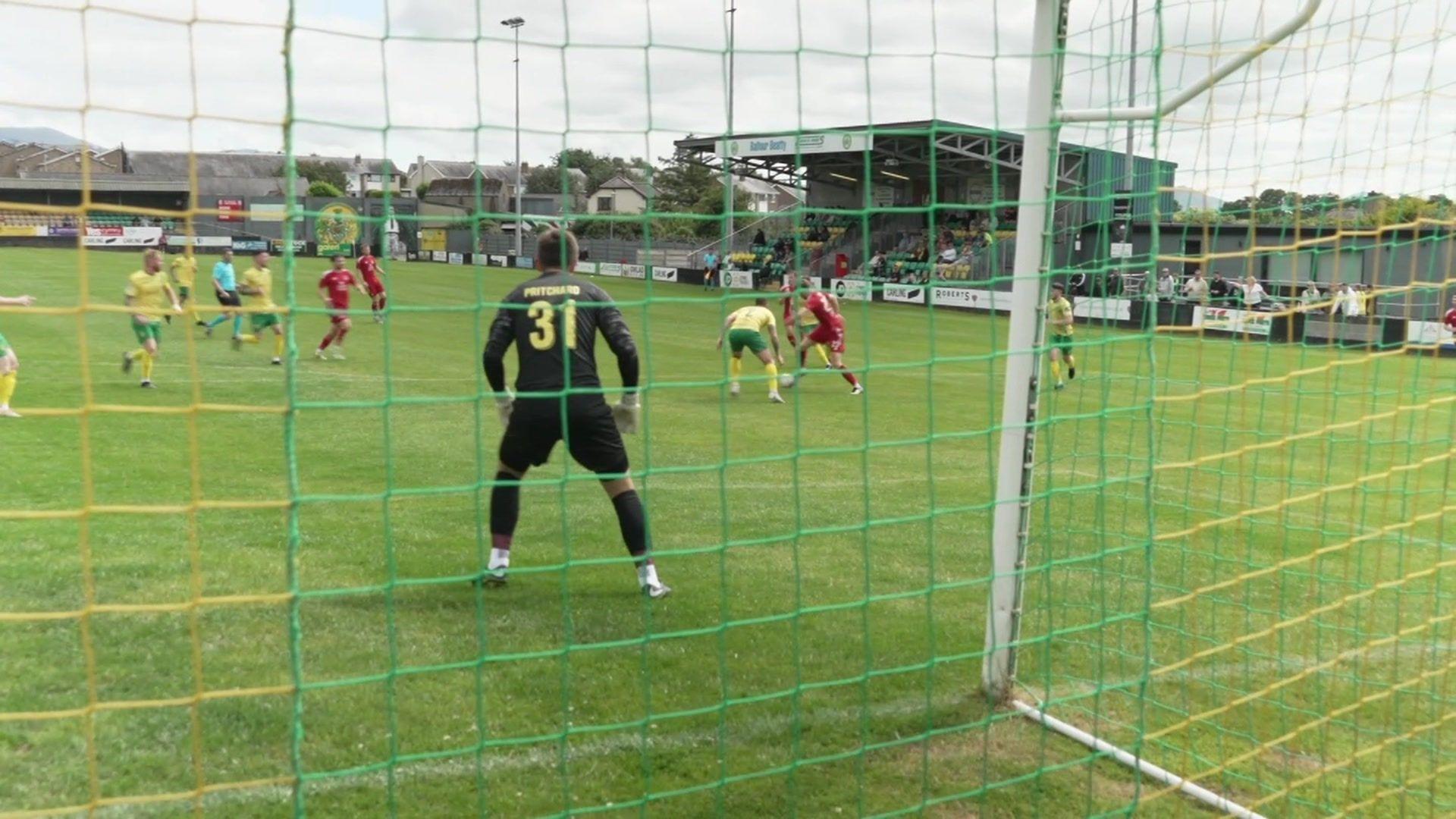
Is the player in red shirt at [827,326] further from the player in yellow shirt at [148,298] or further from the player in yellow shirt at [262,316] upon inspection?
the player in yellow shirt at [148,298]

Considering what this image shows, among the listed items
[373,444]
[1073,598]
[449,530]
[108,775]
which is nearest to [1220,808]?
[1073,598]

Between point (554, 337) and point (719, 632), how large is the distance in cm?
172

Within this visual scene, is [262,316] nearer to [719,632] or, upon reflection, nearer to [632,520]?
[632,520]

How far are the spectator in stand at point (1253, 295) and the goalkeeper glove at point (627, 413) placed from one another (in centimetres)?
284

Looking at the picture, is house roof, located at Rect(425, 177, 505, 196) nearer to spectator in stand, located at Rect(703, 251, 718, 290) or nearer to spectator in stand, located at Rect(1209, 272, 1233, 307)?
spectator in stand, located at Rect(703, 251, 718, 290)

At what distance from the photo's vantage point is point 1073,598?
6352 mm

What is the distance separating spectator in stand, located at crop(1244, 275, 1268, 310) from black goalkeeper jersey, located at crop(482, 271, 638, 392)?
2.90 m

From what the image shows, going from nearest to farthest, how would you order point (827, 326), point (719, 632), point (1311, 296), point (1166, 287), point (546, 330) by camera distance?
point (719, 632) < point (546, 330) < point (1311, 296) < point (1166, 287) < point (827, 326)

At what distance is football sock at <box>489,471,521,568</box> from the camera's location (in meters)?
5.87

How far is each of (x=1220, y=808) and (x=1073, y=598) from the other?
2.29m

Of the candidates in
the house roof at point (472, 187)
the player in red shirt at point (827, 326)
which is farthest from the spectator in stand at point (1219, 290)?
the player in red shirt at point (827, 326)

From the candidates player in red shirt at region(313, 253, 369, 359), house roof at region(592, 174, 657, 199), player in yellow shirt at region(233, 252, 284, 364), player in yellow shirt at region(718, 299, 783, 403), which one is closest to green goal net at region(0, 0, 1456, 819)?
house roof at region(592, 174, 657, 199)

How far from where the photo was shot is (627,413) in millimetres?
5582

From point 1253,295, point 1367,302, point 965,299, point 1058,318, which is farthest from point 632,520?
point 965,299
